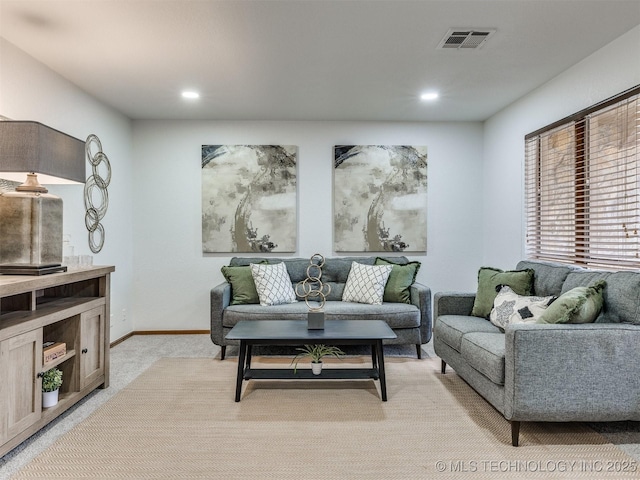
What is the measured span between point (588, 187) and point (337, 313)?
2.28 metres

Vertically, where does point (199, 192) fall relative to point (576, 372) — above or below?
above

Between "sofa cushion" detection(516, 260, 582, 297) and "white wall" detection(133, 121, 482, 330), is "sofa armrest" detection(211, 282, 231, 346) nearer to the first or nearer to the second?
"white wall" detection(133, 121, 482, 330)

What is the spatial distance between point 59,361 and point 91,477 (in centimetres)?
88

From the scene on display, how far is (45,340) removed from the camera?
2.78 meters

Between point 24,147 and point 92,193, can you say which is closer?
point 24,147

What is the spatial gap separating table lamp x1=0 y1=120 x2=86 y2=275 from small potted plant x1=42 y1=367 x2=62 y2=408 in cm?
63

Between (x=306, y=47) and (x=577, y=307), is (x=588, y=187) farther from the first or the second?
(x=306, y=47)

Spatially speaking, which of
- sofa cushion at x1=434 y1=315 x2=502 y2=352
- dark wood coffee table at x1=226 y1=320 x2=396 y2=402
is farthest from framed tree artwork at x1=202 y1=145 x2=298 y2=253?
sofa cushion at x1=434 y1=315 x2=502 y2=352

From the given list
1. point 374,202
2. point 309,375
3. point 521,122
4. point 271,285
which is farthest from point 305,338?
point 521,122

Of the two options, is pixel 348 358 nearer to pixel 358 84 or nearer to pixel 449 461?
pixel 449 461

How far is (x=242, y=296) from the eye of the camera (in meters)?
4.11

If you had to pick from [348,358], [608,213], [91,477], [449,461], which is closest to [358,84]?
[608,213]

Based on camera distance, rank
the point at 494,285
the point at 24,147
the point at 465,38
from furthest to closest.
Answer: the point at 494,285
the point at 465,38
the point at 24,147

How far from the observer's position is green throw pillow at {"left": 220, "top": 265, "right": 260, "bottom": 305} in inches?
162
